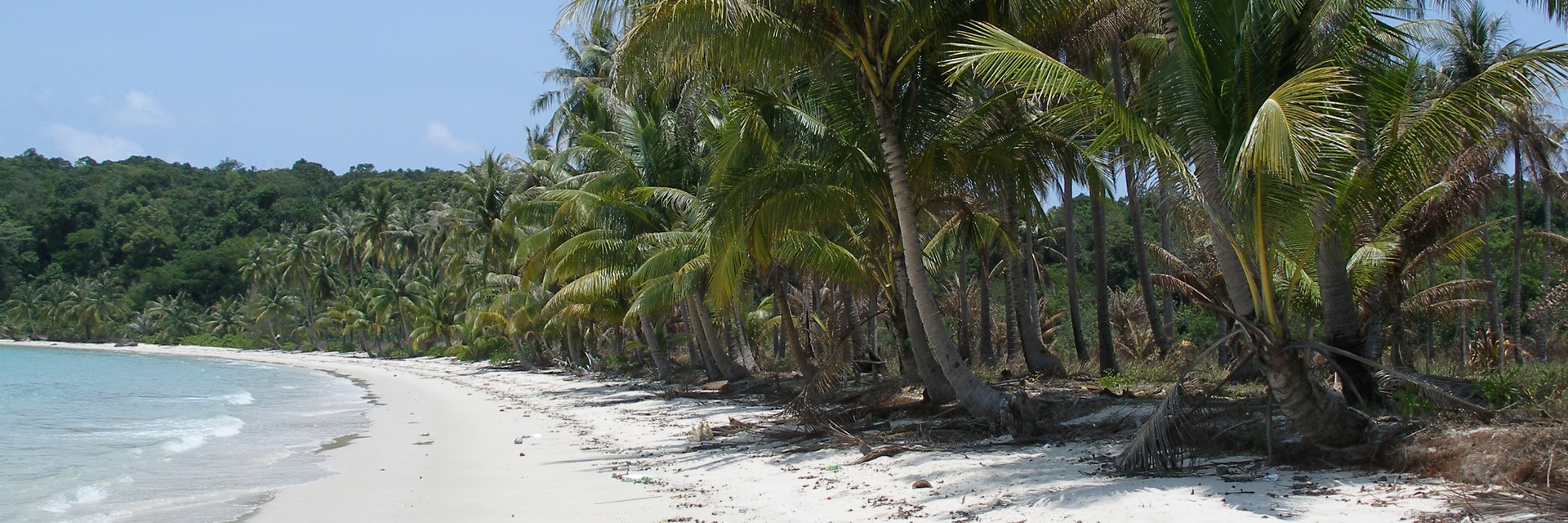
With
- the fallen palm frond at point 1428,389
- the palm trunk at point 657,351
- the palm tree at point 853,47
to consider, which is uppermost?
the palm tree at point 853,47

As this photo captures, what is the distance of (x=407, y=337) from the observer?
5719cm

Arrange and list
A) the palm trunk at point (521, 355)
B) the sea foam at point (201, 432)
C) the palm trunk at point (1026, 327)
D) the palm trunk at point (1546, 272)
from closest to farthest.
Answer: the sea foam at point (201, 432) < the palm trunk at point (1026, 327) < the palm trunk at point (1546, 272) < the palm trunk at point (521, 355)

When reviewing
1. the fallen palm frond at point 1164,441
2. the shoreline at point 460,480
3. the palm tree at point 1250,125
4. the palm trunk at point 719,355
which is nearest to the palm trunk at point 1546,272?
the palm tree at point 1250,125

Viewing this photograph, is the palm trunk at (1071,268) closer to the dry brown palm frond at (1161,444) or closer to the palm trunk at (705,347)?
the palm trunk at (705,347)

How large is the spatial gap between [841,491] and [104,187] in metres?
104

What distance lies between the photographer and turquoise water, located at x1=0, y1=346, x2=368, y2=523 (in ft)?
32.0

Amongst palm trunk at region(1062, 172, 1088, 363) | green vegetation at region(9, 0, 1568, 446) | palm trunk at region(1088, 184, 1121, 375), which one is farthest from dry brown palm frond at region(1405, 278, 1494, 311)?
palm trunk at region(1062, 172, 1088, 363)

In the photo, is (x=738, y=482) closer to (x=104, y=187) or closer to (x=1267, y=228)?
(x=1267, y=228)

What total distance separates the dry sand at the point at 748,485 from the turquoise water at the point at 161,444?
786mm

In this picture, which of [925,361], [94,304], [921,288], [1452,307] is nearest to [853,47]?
[921,288]

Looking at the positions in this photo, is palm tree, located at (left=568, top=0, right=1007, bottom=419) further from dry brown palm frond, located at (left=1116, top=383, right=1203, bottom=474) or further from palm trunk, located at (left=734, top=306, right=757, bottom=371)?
palm trunk, located at (left=734, top=306, right=757, bottom=371)

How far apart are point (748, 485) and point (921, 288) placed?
9.44 ft

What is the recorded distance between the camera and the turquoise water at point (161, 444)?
384 inches

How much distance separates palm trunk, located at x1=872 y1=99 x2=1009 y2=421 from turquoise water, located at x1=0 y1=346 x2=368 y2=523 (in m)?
6.42
